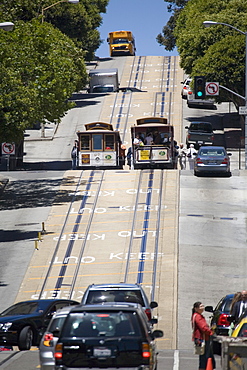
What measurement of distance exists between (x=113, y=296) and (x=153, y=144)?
29684 millimetres

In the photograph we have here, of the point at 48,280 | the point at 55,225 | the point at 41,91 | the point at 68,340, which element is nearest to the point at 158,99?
the point at 41,91

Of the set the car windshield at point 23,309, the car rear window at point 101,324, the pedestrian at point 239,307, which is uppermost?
the car rear window at point 101,324

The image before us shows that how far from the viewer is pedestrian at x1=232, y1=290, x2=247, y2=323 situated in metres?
17.5

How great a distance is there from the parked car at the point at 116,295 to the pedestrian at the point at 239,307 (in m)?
2.02

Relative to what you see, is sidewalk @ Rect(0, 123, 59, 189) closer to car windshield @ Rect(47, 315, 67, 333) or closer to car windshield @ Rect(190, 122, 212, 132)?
car windshield @ Rect(190, 122, 212, 132)

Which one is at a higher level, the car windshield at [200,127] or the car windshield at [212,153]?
the car windshield at [212,153]

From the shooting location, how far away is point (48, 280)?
2902cm

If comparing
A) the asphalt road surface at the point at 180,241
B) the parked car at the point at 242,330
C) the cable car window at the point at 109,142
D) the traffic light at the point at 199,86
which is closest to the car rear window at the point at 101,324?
the parked car at the point at 242,330

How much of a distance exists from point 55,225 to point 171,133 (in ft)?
46.9

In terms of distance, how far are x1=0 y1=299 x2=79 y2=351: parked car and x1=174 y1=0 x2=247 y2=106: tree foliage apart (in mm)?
46991

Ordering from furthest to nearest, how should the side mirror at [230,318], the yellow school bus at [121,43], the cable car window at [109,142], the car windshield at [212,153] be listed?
the yellow school bus at [121,43] → the cable car window at [109,142] → the car windshield at [212,153] → the side mirror at [230,318]

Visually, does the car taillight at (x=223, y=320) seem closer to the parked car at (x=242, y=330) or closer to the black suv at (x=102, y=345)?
the parked car at (x=242, y=330)

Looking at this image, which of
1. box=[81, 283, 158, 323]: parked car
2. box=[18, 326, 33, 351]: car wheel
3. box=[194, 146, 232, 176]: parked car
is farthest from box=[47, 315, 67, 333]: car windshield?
box=[194, 146, 232, 176]: parked car

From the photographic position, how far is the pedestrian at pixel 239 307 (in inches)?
691
